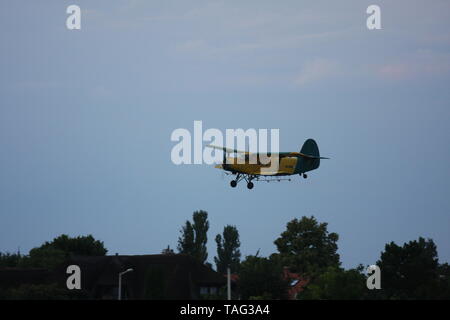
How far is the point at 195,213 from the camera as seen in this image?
146 metres

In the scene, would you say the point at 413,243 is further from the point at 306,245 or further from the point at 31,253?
the point at 31,253

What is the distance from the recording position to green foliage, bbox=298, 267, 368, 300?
9194 cm

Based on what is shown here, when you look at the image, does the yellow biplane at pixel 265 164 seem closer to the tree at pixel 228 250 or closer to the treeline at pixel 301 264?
the treeline at pixel 301 264

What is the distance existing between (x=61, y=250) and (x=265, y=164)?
2241 inches

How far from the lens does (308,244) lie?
133m

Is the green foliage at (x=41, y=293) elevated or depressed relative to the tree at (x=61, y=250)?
depressed

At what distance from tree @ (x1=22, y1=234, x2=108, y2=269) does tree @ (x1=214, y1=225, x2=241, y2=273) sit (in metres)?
30.5

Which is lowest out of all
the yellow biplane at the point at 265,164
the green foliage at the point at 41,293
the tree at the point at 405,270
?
the green foliage at the point at 41,293

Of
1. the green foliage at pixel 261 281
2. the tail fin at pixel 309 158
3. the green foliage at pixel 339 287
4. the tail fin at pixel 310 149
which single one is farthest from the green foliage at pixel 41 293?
the tail fin at pixel 310 149

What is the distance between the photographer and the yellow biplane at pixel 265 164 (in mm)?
82250

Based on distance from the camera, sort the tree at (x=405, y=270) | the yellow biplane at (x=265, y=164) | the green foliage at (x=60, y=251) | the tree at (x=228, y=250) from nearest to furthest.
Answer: the yellow biplane at (x=265, y=164) < the tree at (x=405, y=270) < the green foliage at (x=60, y=251) < the tree at (x=228, y=250)

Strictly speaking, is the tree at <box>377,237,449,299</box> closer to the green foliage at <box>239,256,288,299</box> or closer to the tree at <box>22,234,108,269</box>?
the green foliage at <box>239,256,288,299</box>

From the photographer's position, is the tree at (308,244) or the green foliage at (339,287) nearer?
the green foliage at (339,287)
